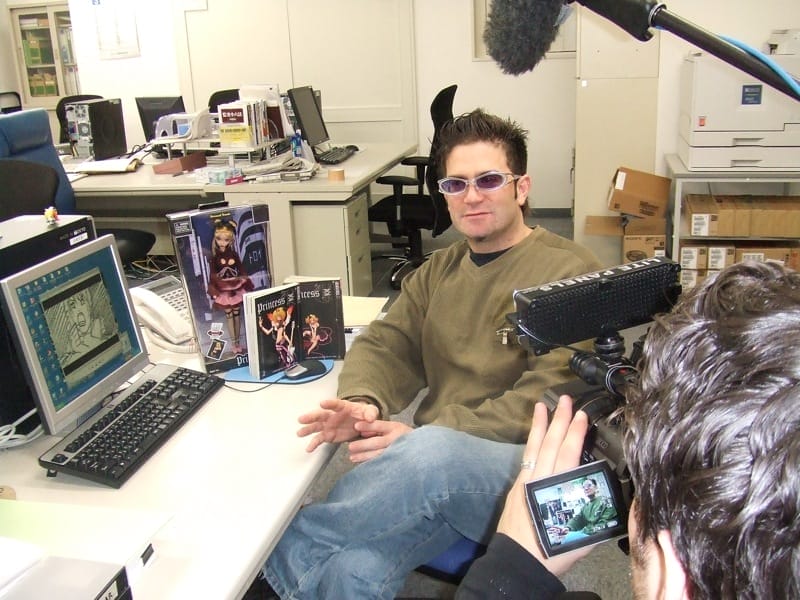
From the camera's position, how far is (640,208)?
3779 millimetres

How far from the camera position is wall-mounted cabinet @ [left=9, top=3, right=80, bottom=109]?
21.4ft

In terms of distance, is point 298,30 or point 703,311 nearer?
point 703,311

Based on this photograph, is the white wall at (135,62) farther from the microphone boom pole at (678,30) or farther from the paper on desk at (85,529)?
the microphone boom pole at (678,30)

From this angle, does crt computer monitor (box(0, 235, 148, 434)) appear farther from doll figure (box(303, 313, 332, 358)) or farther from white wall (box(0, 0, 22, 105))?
white wall (box(0, 0, 22, 105))

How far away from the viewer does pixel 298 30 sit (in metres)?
5.67

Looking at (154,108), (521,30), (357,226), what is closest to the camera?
(521,30)

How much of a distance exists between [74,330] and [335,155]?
2926 mm

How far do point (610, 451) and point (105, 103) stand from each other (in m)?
4.27

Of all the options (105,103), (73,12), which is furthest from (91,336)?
(73,12)

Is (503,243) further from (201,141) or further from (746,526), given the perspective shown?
(201,141)

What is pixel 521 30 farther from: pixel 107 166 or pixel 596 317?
pixel 107 166

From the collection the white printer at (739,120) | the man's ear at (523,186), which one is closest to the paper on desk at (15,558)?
the man's ear at (523,186)

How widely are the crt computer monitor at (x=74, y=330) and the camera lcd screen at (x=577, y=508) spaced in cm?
84

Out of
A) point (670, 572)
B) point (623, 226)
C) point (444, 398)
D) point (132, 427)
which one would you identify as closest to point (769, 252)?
point (623, 226)
